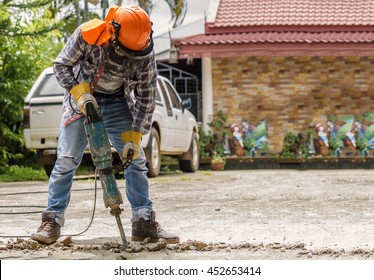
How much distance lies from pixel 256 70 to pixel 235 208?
12.8 metres

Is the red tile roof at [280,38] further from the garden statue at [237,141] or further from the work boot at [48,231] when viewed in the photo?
the work boot at [48,231]

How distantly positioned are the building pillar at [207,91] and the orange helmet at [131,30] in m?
15.2

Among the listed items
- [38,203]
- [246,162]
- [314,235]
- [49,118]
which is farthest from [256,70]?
[314,235]

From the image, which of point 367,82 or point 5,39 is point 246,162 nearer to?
point 367,82

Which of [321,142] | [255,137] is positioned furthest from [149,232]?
[255,137]

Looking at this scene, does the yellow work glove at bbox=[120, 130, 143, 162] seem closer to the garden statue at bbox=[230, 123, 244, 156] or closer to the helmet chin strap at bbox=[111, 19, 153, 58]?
the helmet chin strap at bbox=[111, 19, 153, 58]

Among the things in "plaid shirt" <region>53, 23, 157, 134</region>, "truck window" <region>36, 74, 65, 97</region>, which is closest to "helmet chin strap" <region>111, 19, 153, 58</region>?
"plaid shirt" <region>53, 23, 157, 134</region>

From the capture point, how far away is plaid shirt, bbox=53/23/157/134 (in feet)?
19.2

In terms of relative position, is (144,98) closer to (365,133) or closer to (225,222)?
(225,222)

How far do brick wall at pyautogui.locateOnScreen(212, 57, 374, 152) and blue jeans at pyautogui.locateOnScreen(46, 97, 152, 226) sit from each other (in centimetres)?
1489

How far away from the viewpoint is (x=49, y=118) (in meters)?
13.2

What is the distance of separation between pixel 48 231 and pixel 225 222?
6.58ft
